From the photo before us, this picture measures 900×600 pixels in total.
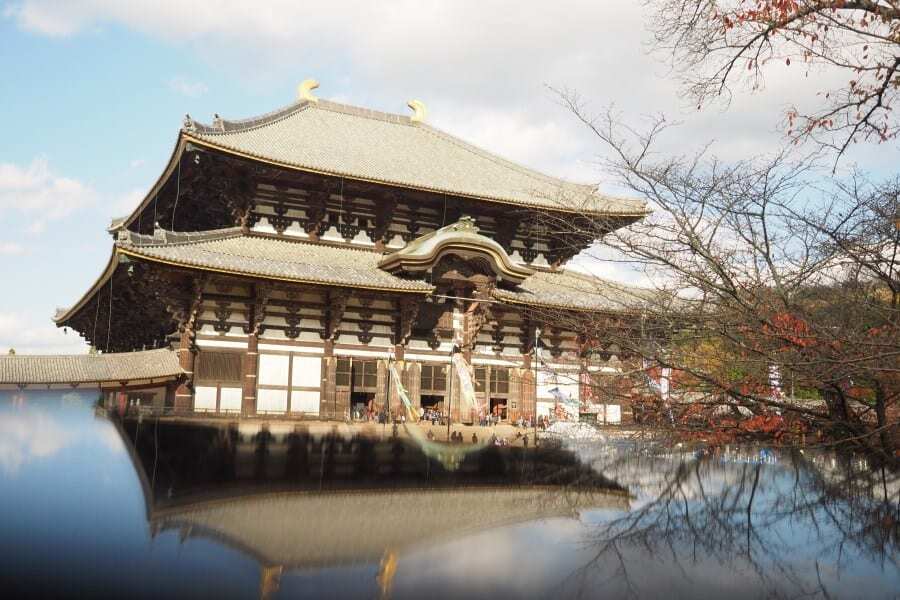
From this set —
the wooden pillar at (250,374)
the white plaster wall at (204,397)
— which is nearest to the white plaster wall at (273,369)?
the wooden pillar at (250,374)

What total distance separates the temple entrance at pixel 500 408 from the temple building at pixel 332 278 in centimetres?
13

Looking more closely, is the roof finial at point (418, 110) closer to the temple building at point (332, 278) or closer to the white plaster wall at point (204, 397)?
the temple building at point (332, 278)

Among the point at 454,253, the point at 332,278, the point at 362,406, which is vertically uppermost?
the point at 454,253

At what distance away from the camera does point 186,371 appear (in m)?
21.5

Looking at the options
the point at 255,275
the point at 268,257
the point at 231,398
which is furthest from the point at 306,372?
the point at 255,275

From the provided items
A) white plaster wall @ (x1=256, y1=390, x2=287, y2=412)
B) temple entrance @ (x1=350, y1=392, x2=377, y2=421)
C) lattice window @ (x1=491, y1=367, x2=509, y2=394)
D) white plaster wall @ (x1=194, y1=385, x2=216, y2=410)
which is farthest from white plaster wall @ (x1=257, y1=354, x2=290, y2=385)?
lattice window @ (x1=491, y1=367, x2=509, y2=394)

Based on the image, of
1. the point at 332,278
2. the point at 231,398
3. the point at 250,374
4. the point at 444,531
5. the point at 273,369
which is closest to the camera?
the point at 444,531

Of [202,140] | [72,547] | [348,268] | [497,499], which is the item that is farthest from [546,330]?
[72,547]

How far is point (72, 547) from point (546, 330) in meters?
22.4

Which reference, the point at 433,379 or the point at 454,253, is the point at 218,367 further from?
the point at 454,253

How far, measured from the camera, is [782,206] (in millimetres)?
7738

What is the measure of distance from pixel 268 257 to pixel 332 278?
9.21 ft

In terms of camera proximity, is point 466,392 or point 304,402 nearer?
point 304,402

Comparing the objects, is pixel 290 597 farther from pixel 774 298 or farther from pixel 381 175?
pixel 381 175
